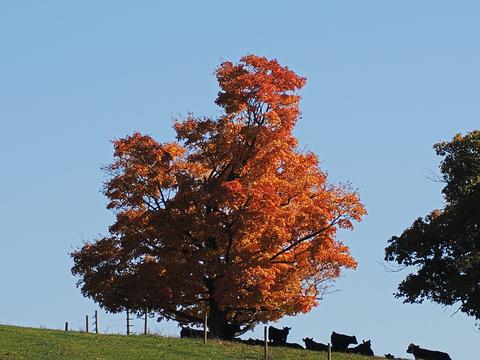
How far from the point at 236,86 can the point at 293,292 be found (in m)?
12.7

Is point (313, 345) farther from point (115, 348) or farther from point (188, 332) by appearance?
point (115, 348)

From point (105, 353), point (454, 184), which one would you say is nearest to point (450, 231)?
point (454, 184)

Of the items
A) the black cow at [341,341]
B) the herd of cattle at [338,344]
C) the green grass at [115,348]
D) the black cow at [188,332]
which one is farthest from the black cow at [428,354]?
the black cow at [188,332]

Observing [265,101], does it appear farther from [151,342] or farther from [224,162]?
[151,342]

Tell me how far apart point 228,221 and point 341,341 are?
9.24 m

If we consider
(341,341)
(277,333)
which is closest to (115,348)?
(277,333)

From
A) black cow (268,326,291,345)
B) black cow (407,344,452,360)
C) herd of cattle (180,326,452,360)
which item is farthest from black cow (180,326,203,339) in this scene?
black cow (407,344,452,360)

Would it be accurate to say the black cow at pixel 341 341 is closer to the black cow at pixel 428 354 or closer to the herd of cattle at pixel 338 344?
the herd of cattle at pixel 338 344

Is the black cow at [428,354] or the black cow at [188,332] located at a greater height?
the black cow at [188,332]

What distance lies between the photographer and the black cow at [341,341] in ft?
217

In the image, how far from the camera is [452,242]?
212ft

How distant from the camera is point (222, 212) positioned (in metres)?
68.5

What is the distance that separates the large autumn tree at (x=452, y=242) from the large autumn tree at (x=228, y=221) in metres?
Result: 6.46

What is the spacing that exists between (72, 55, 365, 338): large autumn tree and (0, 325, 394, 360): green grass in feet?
31.0
